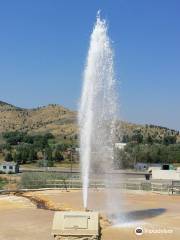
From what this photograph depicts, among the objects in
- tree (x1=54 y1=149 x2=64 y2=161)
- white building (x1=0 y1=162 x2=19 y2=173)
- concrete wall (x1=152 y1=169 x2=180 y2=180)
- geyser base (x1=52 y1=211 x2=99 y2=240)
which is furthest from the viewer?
tree (x1=54 y1=149 x2=64 y2=161)

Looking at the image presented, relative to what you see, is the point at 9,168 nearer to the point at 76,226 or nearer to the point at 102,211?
the point at 102,211

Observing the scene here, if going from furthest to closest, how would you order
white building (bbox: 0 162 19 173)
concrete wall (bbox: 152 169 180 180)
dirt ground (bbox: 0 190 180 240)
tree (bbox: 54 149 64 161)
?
1. tree (bbox: 54 149 64 161)
2. white building (bbox: 0 162 19 173)
3. concrete wall (bbox: 152 169 180 180)
4. dirt ground (bbox: 0 190 180 240)

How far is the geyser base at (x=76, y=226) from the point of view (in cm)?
1188

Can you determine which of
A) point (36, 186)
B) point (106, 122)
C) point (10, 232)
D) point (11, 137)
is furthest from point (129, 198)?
point (11, 137)

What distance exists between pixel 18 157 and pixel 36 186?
252ft

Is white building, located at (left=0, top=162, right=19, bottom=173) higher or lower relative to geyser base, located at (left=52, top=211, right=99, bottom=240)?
higher

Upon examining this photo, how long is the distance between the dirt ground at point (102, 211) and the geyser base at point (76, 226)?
5.52m

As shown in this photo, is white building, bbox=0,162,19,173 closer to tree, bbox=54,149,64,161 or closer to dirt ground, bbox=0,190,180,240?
tree, bbox=54,149,64,161

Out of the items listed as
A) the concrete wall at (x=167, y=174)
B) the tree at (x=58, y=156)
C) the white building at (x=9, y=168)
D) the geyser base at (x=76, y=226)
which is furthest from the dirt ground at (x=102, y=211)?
the tree at (x=58, y=156)

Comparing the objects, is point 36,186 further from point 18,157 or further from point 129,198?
point 18,157

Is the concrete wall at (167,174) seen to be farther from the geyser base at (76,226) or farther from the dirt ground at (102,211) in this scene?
the geyser base at (76,226)

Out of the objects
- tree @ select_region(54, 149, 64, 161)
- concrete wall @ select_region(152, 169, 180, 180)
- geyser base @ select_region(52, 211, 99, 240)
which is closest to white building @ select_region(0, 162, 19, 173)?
concrete wall @ select_region(152, 169, 180, 180)

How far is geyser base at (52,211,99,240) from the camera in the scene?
39.0 ft

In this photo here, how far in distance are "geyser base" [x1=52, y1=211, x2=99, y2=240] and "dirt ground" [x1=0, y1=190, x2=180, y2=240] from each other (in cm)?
552
